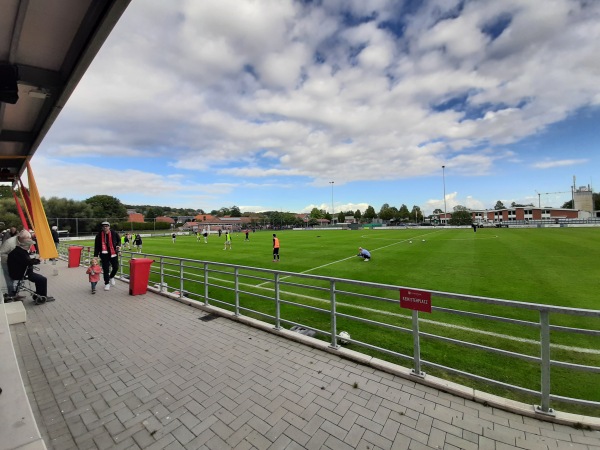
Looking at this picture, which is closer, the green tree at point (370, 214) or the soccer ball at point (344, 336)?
the soccer ball at point (344, 336)

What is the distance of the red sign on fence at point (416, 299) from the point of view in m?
3.68

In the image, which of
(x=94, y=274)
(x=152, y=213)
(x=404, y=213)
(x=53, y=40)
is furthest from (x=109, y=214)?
(x=404, y=213)

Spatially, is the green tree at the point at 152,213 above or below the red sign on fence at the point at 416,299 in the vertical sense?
above

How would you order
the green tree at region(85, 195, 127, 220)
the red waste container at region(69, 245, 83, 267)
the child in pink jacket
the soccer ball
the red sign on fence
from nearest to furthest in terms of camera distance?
1. the red sign on fence
2. the soccer ball
3. the child in pink jacket
4. the red waste container at region(69, 245, 83, 267)
5. the green tree at region(85, 195, 127, 220)

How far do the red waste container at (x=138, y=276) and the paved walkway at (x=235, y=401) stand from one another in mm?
2803

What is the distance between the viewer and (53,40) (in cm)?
367

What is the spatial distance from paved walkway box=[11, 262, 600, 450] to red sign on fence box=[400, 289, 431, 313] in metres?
0.95

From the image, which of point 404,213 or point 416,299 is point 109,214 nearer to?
point 416,299

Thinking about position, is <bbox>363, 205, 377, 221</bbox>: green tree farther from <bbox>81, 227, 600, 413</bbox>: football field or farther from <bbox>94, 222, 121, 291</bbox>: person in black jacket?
<bbox>94, 222, 121, 291</bbox>: person in black jacket

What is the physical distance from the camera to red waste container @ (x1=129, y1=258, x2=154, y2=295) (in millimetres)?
8156

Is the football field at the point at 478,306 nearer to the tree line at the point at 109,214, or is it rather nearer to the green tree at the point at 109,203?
the tree line at the point at 109,214

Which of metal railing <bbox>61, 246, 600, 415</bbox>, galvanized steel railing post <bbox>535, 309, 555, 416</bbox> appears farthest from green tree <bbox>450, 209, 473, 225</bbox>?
galvanized steel railing post <bbox>535, 309, 555, 416</bbox>

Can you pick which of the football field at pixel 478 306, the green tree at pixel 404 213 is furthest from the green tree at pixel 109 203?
the green tree at pixel 404 213

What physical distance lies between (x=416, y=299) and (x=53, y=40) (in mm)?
5811
